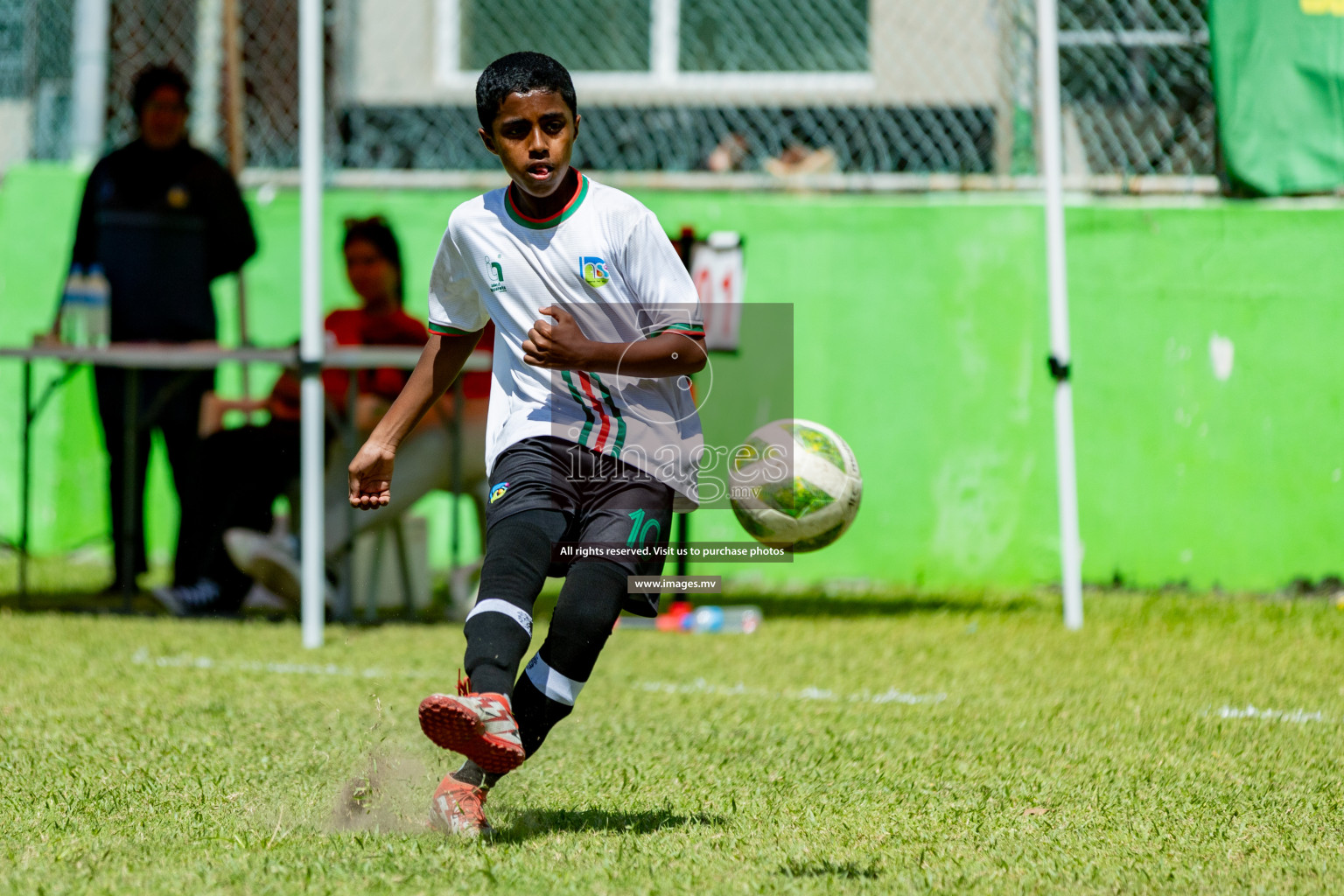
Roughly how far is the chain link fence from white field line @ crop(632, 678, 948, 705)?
402 cm

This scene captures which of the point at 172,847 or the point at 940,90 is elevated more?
the point at 940,90

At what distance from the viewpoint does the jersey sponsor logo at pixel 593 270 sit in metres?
3.57

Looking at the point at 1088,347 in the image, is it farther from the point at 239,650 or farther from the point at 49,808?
the point at 49,808

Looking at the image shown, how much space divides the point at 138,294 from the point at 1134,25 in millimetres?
5390

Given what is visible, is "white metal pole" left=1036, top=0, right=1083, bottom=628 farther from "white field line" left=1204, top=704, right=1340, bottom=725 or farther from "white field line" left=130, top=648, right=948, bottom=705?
"white field line" left=1204, top=704, right=1340, bottom=725

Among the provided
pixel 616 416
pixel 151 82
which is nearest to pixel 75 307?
pixel 151 82

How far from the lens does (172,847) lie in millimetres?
3326

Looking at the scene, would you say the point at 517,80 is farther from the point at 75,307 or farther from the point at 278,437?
the point at 75,307

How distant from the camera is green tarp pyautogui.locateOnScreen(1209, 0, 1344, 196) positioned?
311 inches

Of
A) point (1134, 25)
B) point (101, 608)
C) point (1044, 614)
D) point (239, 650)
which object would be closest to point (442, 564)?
→ point (101, 608)

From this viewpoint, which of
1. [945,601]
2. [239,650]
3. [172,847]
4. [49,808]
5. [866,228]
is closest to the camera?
[172,847]

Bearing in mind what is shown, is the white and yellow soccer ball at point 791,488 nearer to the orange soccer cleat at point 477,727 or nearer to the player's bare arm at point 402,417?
the player's bare arm at point 402,417

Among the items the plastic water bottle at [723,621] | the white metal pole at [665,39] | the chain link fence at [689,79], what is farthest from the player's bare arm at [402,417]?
the white metal pole at [665,39]

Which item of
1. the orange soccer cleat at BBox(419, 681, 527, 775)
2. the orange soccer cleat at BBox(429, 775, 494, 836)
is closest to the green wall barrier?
the orange soccer cleat at BBox(429, 775, 494, 836)
